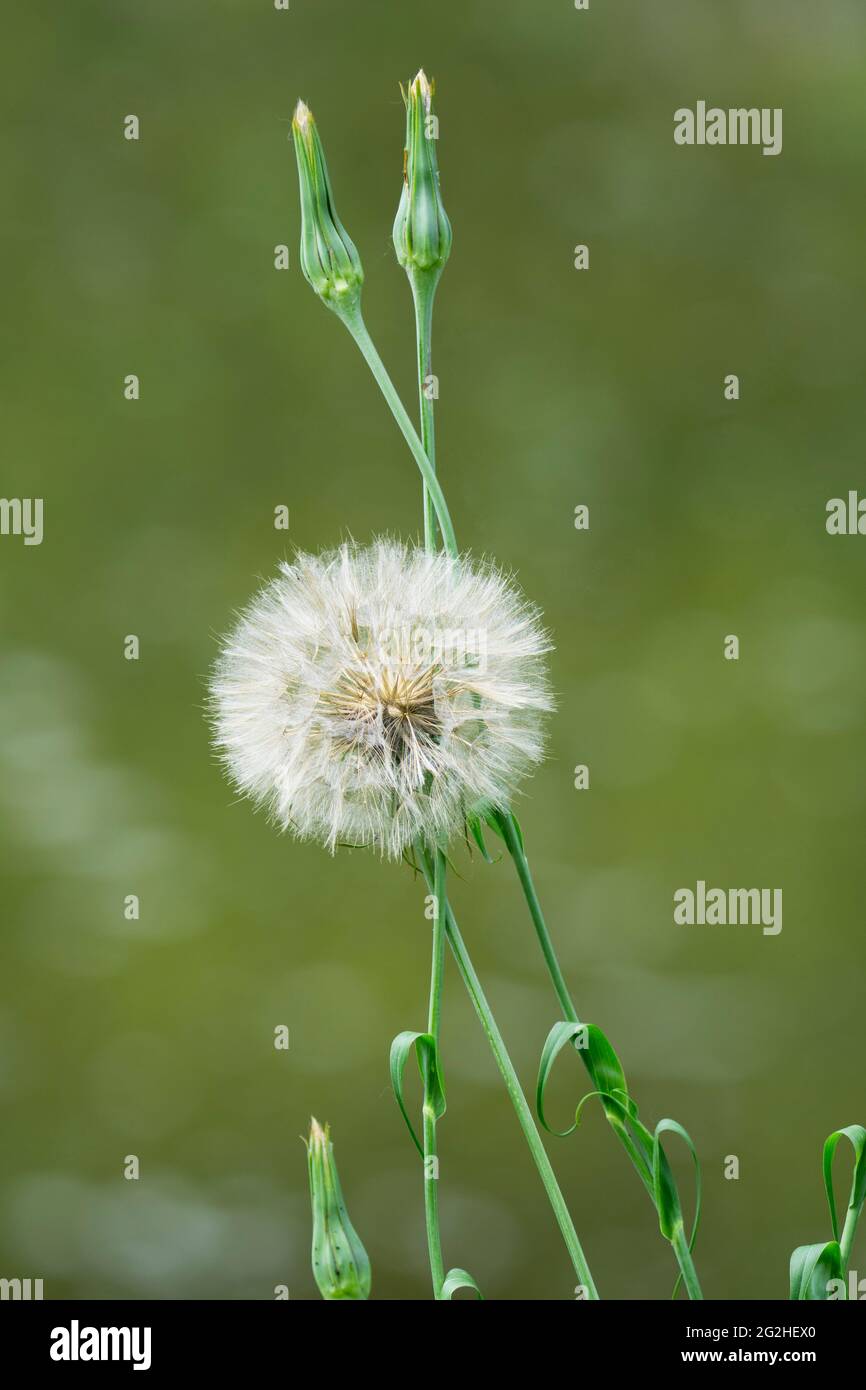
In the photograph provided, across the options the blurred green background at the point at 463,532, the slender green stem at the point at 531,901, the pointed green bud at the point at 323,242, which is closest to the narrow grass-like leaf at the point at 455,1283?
the slender green stem at the point at 531,901

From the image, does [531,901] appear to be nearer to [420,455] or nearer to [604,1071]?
[604,1071]

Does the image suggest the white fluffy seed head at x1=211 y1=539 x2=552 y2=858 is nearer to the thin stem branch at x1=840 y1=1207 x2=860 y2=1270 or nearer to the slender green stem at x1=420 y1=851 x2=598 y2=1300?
the slender green stem at x1=420 y1=851 x2=598 y2=1300

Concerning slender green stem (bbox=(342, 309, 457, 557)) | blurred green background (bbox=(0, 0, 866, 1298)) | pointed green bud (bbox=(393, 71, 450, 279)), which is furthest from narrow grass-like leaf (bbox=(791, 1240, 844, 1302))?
blurred green background (bbox=(0, 0, 866, 1298))

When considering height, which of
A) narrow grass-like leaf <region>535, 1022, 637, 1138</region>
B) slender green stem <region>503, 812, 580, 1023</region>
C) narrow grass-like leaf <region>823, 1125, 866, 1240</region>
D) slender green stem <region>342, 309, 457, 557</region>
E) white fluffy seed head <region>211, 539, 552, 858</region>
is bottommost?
narrow grass-like leaf <region>823, 1125, 866, 1240</region>

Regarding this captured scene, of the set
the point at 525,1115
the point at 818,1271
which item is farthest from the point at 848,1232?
the point at 525,1115

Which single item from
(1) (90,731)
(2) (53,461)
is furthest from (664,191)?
A: (1) (90,731)
